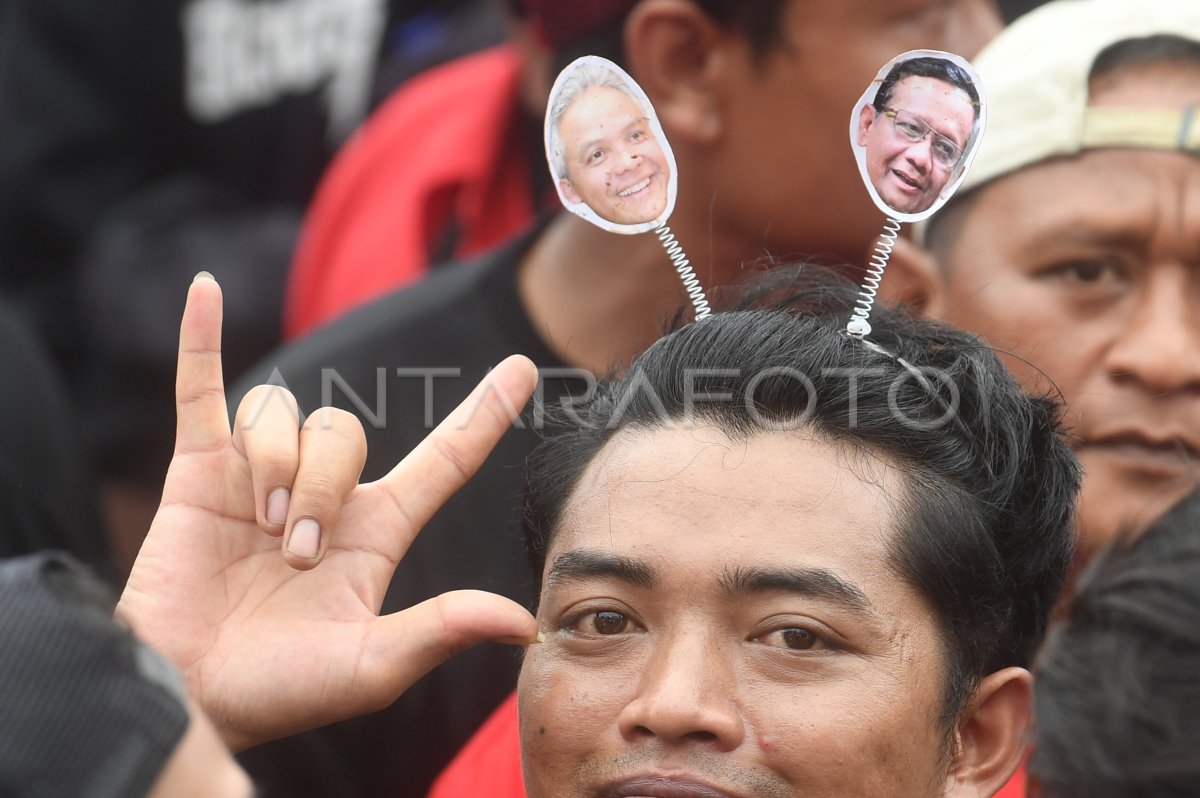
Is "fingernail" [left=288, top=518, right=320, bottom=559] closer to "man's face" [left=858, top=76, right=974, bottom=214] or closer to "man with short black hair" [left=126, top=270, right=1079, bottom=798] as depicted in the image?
"man with short black hair" [left=126, top=270, right=1079, bottom=798]

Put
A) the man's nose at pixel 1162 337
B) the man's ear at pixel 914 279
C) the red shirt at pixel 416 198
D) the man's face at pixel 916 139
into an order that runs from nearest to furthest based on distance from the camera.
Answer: the man's face at pixel 916 139 → the man's nose at pixel 1162 337 → the man's ear at pixel 914 279 → the red shirt at pixel 416 198

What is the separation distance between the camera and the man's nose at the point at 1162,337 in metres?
2.51

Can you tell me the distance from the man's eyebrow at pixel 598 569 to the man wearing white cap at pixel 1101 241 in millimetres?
723

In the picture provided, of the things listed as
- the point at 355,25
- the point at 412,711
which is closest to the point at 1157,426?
the point at 412,711

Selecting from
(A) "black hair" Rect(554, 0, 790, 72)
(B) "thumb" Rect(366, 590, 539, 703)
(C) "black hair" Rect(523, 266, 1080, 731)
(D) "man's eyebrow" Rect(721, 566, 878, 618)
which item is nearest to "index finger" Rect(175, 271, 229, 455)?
(B) "thumb" Rect(366, 590, 539, 703)

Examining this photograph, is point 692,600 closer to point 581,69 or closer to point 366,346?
point 581,69

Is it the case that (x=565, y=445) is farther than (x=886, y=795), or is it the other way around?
(x=565, y=445)

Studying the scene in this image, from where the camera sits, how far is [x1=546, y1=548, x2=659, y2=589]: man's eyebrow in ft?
6.64

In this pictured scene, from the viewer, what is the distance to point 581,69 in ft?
7.28

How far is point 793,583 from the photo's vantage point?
6.44 ft

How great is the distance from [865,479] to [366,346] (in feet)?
3.90

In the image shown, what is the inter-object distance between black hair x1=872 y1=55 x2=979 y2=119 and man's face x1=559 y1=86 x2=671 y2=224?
32cm

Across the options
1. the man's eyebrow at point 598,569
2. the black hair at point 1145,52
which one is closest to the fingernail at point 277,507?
the man's eyebrow at point 598,569

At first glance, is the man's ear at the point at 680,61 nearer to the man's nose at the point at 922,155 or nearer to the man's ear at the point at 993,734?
the man's nose at the point at 922,155
